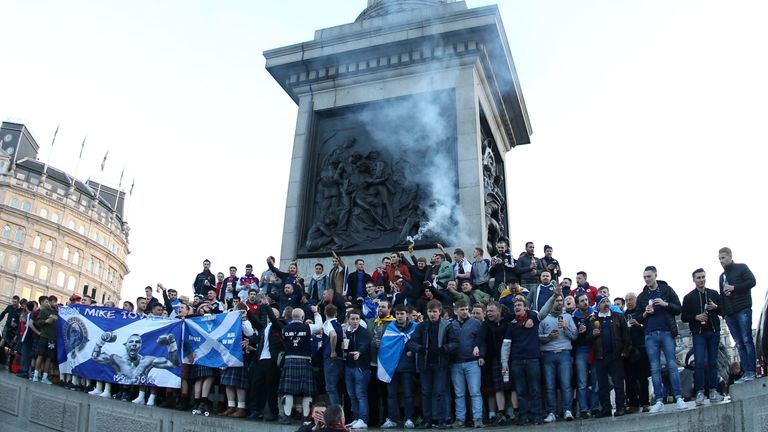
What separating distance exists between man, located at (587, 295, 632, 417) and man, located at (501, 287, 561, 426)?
76 centimetres

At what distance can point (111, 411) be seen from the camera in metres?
11.5

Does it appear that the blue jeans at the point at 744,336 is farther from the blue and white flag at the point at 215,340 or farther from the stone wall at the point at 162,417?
the blue and white flag at the point at 215,340

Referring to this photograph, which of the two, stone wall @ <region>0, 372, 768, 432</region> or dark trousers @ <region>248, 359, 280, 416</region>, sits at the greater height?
dark trousers @ <region>248, 359, 280, 416</region>

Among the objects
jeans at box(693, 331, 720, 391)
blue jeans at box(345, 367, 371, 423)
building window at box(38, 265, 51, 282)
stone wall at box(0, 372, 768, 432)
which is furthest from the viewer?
building window at box(38, 265, 51, 282)

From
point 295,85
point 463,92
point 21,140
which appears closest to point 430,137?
point 463,92

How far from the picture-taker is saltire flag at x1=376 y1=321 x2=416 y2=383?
10.0 metres

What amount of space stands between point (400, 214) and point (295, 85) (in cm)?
505

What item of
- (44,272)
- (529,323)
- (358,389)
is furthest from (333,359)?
(44,272)

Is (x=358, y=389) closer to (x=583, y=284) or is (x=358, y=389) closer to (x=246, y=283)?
(x=583, y=284)

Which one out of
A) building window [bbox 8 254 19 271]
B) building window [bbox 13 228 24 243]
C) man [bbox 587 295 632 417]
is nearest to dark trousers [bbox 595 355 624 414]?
man [bbox 587 295 632 417]

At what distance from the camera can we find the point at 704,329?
878 centimetres

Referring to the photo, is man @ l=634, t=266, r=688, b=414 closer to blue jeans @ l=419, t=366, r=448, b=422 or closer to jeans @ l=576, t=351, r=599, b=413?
jeans @ l=576, t=351, r=599, b=413

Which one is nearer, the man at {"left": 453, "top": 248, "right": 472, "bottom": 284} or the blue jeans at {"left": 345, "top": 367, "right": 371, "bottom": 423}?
the blue jeans at {"left": 345, "top": 367, "right": 371, "bottom": 423}

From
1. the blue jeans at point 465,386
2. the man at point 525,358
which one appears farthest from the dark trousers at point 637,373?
the blue jeans at point 465,386
